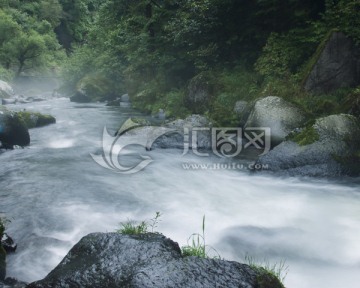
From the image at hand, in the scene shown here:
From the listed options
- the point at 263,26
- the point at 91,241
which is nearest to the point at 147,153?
the point at 91,241

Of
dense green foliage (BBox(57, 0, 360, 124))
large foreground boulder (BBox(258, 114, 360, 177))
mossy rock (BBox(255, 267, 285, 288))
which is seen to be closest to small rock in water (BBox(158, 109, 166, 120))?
dense green foliage (BBox(57, 0, 360, 124))

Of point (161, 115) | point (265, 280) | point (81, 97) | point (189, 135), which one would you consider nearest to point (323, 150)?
point (189, 135)

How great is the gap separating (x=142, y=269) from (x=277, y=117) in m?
7.44

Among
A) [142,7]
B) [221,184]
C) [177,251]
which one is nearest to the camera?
[177,251]

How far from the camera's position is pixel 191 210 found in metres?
6.65

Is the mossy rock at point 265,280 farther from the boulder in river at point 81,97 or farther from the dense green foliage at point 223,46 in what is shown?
the boulder in river at point 81,97

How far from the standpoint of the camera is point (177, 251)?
3777 millimetres

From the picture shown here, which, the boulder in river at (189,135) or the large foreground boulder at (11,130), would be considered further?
the boulder in river at (189,135)

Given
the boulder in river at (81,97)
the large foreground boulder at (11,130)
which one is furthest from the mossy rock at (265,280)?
the boulder in river at (81,97)

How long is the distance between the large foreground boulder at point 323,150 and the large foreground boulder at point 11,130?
7263mm

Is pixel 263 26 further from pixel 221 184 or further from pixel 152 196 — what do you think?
pixel 152 196

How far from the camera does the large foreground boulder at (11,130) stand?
10.4m

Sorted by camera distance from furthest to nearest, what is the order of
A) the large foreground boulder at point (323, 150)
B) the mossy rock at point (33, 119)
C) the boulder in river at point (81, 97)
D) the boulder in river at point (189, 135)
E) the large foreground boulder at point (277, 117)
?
the boulder in river at point (81, 97), the mossy rock at point (33, 119), the boulder in river at point (189, 135), the large foreground boulder at point (277, 117), the large foreground boulder at point (323, 150)

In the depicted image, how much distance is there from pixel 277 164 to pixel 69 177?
4.77 meters
